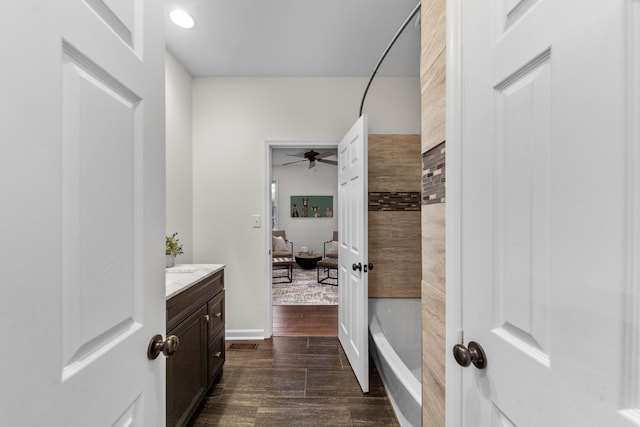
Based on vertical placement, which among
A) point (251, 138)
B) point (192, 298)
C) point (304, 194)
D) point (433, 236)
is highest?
point (251, 138)

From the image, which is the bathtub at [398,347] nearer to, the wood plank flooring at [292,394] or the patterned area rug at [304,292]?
the wood plank flooring at [292,394]

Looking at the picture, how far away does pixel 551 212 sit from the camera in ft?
1.66

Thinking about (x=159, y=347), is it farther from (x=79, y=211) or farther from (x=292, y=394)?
(x=292, y=394)

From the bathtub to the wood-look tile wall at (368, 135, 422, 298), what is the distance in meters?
0.11

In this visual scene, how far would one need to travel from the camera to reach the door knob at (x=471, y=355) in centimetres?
69

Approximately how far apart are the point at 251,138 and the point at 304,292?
2.84 metres

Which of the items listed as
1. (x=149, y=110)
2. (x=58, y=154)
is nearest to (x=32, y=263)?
(x=58, y=154)

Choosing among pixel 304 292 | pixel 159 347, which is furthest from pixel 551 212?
pixel 304 292

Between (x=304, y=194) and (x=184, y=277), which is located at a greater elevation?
(x=304, y=194)

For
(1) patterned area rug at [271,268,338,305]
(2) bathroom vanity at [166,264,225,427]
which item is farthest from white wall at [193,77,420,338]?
(1) patterned area rug at [271,268,338,305]

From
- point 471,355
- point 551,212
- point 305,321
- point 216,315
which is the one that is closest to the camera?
point 551,212

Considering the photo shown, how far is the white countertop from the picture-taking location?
1.56 meters

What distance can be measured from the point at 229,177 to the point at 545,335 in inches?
113

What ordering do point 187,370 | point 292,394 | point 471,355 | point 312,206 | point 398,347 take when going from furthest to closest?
point 312,206 < point 398,347 < point 292,394 < point 187,370 < point 471,355
